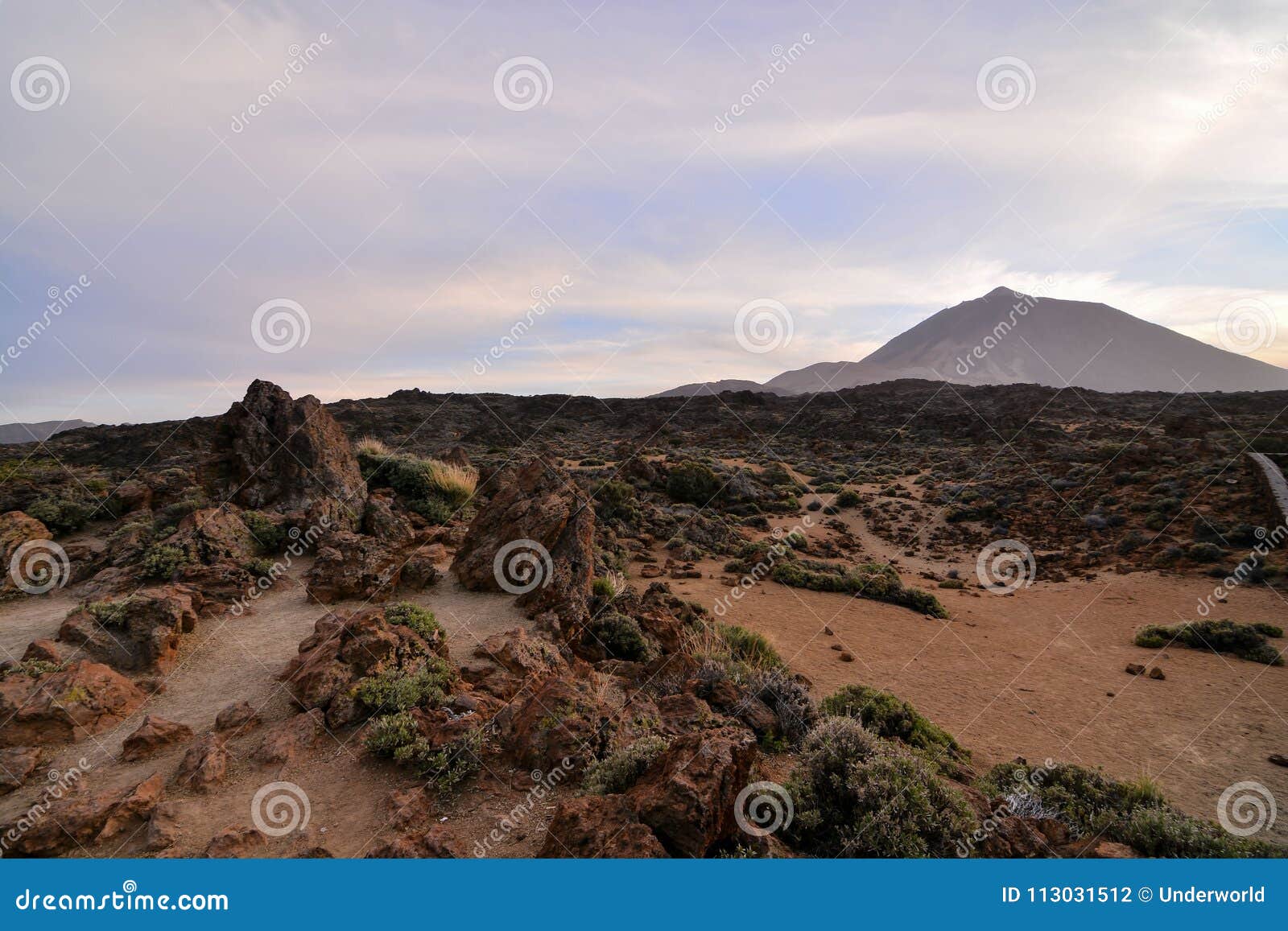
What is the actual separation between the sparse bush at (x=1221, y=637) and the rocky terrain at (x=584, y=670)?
0.18 ft

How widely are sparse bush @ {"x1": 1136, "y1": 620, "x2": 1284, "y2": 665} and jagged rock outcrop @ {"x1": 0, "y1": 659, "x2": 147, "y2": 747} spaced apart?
14.6 meters

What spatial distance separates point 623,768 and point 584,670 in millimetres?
2447

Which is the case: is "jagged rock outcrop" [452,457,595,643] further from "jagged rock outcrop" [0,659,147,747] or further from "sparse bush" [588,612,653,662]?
"jagged rock outcrop" [0,659,147,747]

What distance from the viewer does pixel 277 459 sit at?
10891 mm

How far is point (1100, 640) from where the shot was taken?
991 cm

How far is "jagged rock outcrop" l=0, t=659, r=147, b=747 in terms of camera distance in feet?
15.4

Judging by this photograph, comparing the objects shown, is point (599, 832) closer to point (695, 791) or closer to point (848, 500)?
point (695, 791)

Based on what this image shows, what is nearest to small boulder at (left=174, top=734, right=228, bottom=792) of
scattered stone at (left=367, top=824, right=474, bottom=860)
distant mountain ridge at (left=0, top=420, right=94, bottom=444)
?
scattered stone at (left=367, top=824, right=474, bottom=860)

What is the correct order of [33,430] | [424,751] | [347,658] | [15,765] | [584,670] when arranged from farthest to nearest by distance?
[33,430] < [584,670] < [347,658] < [424,751] < [15,765]

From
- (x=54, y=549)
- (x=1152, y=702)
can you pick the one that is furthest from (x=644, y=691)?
(x=54, y=549)

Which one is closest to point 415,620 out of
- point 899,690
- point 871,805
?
point 871,805

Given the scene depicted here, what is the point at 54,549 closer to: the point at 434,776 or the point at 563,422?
the point at 434,776

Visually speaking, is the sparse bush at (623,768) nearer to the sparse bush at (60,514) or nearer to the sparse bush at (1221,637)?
A: the sparse bush at (1221,637)

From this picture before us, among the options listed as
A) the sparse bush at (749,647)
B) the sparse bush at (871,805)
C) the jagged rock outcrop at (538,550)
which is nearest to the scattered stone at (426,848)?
the sparse bush at (871,805)
